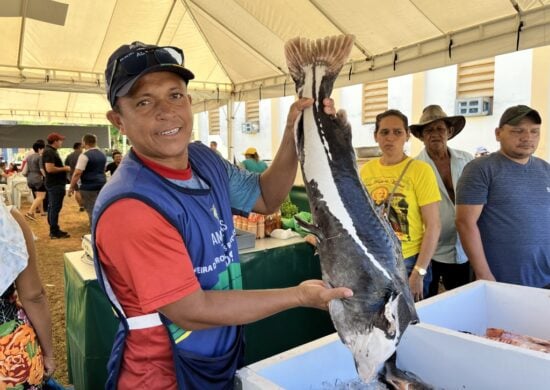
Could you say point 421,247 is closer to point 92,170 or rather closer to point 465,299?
point 465,299

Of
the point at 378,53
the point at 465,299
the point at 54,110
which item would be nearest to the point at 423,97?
the point at 378,53

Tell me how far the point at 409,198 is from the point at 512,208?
538 millimetres

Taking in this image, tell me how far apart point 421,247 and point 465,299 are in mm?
568

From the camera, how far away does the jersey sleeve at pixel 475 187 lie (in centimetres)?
238

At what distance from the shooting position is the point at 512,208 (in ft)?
7.70

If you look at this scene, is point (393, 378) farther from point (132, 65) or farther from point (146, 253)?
point (132, 65)

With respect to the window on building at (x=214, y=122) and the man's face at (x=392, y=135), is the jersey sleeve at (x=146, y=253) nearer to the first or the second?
the man's face at (x=392, y=135)

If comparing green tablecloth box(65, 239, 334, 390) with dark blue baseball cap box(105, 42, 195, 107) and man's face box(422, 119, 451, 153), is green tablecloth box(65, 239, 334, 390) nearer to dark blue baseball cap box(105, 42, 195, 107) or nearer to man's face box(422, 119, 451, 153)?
man's face box(422, 119, 451, 153)

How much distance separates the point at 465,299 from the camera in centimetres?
193

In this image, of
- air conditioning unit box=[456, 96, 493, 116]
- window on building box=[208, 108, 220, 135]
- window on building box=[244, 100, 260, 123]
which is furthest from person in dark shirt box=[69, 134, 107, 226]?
window on building box=[208, 108, 220, 135]

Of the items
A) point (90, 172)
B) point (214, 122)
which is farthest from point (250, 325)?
point (214, 122)

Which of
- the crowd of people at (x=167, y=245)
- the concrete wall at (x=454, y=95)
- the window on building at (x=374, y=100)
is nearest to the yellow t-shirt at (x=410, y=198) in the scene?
the crowd of people at (x=167, y=245)

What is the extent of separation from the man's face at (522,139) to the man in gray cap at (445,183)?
70 centimetres

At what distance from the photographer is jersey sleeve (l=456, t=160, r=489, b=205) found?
2.38 metres
